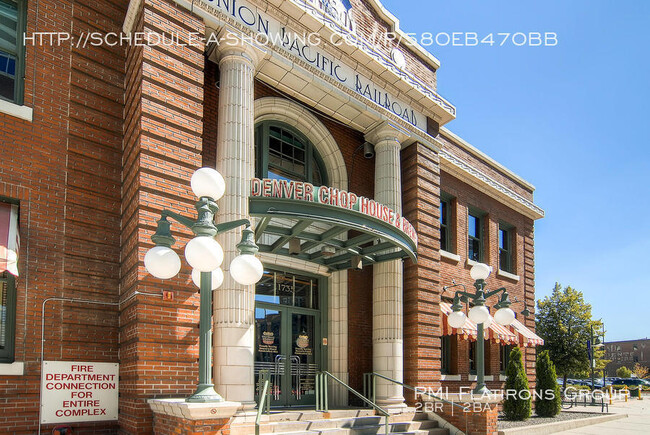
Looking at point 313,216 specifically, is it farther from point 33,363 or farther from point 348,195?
point 33,363

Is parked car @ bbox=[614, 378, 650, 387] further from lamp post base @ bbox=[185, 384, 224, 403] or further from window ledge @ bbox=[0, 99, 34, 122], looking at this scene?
window ledge @ bbox=[0, 99, 34, 122]

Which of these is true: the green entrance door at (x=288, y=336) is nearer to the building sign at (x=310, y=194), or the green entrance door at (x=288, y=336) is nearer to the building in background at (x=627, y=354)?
the building sign at (x=310, y=194)

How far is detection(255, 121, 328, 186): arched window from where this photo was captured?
13.9m

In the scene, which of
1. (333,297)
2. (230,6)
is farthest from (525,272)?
(230,6)

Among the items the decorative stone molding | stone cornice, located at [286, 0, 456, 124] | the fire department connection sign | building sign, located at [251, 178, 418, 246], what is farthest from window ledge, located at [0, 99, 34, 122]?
stone cornice, located at [286, 0, 456, 124]

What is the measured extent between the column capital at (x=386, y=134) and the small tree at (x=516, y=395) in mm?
8432

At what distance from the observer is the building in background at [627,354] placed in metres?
115

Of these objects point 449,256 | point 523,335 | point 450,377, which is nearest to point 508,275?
point 523,335

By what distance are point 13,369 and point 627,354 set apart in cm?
13103

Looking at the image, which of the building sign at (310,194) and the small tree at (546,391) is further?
the small tree at (546,391)

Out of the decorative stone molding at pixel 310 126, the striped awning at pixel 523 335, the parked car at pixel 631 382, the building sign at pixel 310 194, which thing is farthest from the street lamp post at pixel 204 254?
the parked car at pixel 631 382

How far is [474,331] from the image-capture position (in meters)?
17.4

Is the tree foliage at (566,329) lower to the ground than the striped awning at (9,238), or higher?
lower

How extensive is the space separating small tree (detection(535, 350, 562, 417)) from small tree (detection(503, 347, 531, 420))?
1.81 metres
